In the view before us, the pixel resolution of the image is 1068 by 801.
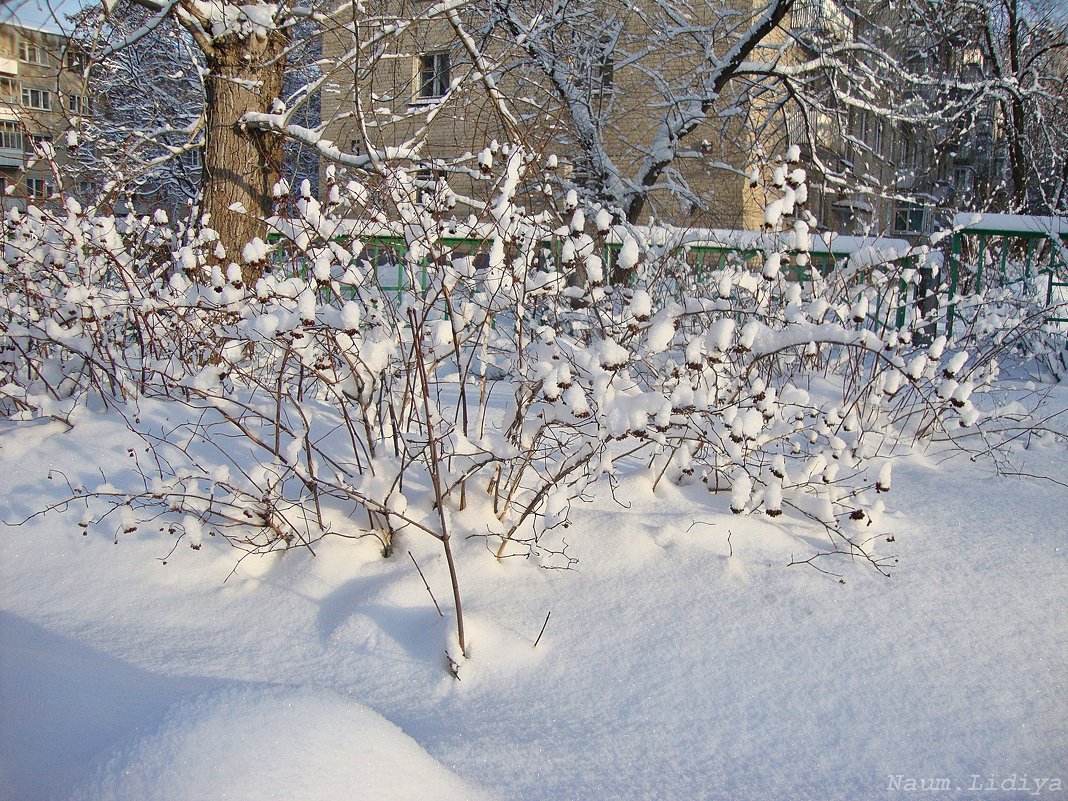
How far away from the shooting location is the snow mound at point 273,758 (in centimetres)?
136

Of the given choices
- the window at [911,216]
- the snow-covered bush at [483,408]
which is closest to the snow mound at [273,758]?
the snow-covered bush at [483,408]

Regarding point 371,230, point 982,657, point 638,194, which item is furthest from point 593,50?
point 982,657

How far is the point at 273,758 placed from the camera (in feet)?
4.68

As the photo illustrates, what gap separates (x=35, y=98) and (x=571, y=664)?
228 inches

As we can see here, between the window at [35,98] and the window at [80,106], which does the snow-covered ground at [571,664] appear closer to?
the window at [80,106]

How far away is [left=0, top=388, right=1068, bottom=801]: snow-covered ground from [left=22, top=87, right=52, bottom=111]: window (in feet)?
9.41

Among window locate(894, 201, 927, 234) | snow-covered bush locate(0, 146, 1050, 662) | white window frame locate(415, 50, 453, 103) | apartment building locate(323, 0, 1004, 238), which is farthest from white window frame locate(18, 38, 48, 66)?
window locate(894, 201, 927, 234)

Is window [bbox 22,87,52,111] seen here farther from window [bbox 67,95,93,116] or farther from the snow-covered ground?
the snow-covered ground

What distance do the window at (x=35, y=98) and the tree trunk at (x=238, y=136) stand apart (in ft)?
2.91

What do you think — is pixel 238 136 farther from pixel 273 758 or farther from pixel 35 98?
pixel 273 758

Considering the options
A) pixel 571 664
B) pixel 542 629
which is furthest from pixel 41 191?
pixel 571 664

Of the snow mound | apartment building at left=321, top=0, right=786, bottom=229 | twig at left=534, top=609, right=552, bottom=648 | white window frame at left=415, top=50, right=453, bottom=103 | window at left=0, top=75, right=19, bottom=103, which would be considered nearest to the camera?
the snow mound

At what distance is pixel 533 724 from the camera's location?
1.86 metres

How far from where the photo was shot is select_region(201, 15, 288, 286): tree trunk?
4.65 metres
